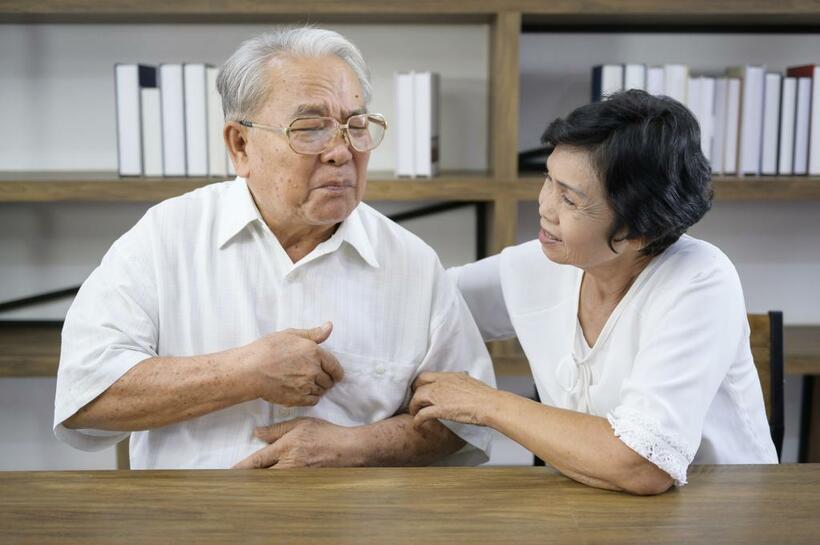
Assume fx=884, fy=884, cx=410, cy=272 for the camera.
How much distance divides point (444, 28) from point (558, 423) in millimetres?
1864

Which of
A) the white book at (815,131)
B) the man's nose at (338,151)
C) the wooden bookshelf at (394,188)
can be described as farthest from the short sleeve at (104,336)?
the white book at (815,131)

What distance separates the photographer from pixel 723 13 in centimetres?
261

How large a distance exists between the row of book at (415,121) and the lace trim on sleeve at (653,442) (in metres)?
1.50

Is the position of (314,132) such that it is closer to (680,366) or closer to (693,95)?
(680,366)

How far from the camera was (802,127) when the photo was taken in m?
2.76

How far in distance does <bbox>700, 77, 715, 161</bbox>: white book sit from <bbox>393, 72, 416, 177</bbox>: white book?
893 mm

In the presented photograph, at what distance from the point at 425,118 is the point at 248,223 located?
116cm

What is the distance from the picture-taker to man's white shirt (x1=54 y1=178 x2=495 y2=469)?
1597mm

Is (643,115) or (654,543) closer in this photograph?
(654,543)

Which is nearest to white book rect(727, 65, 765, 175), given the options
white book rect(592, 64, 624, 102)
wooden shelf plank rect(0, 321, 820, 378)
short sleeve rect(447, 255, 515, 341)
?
white book rect(592, 64, 624, 102)

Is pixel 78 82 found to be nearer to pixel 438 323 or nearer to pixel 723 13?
pixel 438 323

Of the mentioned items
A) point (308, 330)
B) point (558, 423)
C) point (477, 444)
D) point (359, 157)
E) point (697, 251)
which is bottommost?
point (477, 444)

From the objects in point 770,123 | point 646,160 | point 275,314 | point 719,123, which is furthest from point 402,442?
point 770,123

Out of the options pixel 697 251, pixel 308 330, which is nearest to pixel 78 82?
pixel 308 330
